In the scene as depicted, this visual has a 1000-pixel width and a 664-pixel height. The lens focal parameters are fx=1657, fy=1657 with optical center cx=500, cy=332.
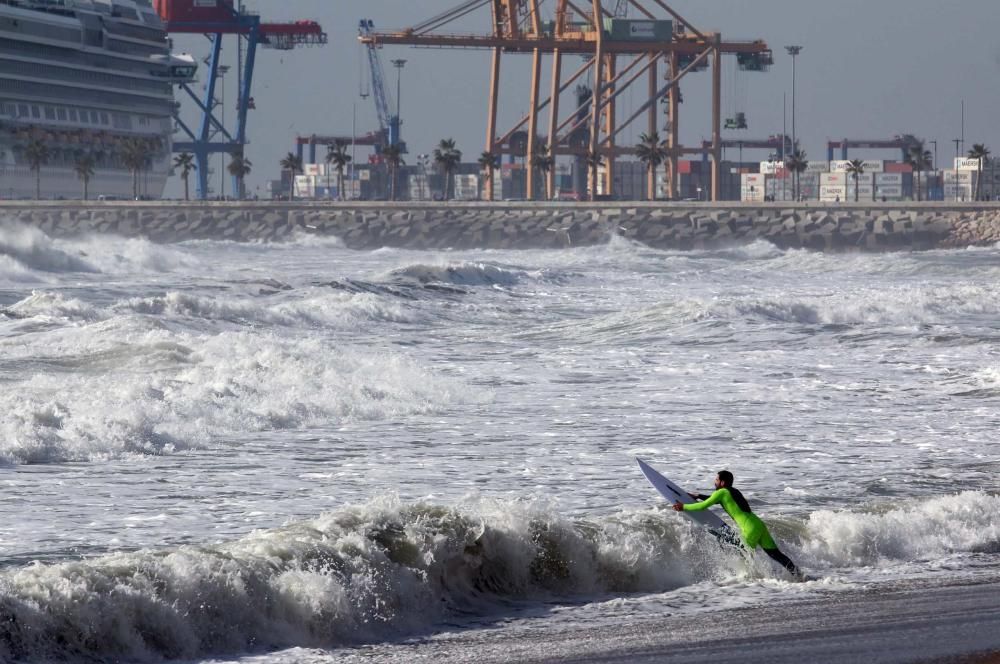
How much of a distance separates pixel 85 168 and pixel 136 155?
7.58m

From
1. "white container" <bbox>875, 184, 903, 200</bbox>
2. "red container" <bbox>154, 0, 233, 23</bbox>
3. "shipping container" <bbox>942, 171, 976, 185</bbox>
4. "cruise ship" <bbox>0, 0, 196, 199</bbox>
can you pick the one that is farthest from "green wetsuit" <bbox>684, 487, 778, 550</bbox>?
"white container" <bbox>875, 184, 903, 200</bbox>

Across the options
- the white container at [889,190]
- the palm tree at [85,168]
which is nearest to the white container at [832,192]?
the white container at [889,190]

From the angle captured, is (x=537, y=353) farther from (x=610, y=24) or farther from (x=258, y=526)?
(x=610, y=24)

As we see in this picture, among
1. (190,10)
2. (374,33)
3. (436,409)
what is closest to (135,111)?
(190,10)

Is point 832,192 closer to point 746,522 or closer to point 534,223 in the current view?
point 534,223

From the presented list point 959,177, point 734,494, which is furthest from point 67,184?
point 734,494

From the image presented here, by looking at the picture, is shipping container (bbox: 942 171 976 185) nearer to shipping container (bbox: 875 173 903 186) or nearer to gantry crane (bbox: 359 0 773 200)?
shipping container (bbox: 875 173 903 186)

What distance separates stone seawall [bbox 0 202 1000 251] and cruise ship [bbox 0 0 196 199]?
910 inches

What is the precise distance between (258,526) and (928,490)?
5.56m

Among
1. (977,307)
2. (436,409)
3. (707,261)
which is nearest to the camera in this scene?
(436,409)

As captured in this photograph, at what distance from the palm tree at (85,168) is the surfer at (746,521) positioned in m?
112

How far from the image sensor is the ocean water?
9.27m

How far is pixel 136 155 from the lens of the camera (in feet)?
419

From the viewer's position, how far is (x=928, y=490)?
13.6 metres
